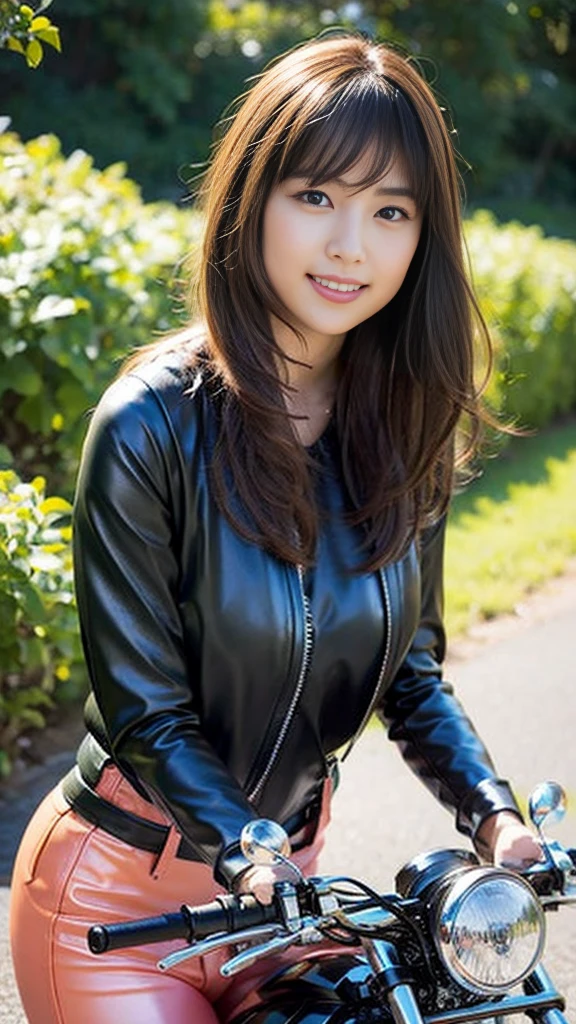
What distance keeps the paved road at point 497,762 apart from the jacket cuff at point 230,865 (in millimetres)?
1490

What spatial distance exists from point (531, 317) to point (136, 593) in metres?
8.21

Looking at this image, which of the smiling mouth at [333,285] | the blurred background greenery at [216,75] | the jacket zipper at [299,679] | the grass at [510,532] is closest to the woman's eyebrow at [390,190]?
the smiling mouth at [333,285]

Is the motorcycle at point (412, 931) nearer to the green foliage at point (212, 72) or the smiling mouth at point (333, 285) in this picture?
the smiling mouth at point (333, 285)

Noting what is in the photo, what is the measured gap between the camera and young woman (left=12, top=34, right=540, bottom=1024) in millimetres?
2344

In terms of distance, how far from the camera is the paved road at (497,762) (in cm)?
434

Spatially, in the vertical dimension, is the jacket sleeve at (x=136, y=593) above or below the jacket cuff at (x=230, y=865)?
above

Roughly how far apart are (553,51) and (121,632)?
62.8 ft

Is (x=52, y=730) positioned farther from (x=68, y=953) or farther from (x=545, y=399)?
(x=545, y=399)

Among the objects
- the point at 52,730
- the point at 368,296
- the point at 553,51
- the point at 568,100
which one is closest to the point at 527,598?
the point at 52,730

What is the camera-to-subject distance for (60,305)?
15.2 ft

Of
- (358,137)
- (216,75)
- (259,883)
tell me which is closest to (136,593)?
(259,883)

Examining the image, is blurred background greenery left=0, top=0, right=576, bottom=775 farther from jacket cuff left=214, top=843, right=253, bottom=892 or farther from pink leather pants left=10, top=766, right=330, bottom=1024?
jacket cuff left=214, top=843, right=253, bottom=892

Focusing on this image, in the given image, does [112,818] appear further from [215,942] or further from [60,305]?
[60,305]

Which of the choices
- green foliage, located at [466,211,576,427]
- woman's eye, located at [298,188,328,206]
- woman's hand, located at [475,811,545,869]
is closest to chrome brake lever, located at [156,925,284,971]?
woman's hand, located at [475,811,545,869]
